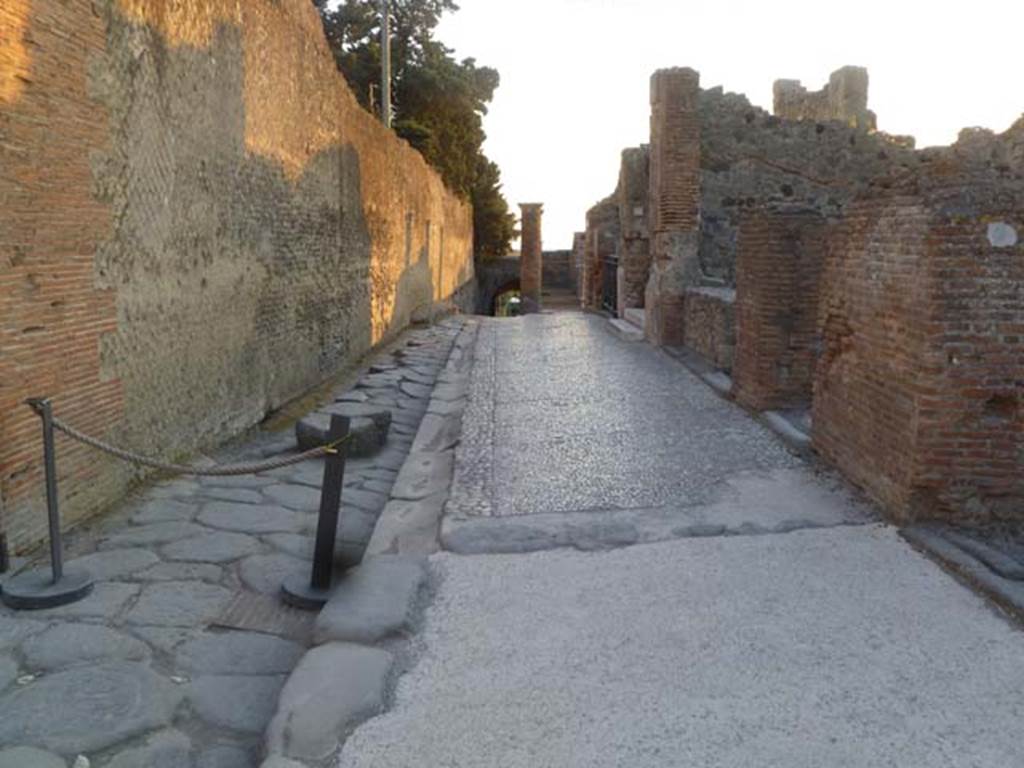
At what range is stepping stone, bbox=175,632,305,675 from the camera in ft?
10.4

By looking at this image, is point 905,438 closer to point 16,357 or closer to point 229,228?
point 16,357

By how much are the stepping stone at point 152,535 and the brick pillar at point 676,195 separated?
752 centimetres

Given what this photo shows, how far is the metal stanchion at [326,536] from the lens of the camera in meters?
3.72

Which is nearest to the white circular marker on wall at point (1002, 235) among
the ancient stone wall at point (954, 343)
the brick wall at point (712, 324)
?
the ancient stone wall at point (954, 343)

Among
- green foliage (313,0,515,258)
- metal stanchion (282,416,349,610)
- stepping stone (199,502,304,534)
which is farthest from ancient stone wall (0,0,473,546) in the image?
green foliage (313,0,515,258)

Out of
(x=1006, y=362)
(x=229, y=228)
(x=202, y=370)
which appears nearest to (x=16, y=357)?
(x=202, y=370)

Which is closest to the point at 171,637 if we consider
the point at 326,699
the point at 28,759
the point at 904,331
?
the point at 28,759

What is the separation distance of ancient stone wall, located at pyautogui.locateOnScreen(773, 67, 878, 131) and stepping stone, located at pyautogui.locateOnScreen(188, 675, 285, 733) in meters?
16.8

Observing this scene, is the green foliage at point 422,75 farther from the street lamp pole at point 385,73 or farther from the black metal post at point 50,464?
the black metal post at point 50,464

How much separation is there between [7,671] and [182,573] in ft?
3.36

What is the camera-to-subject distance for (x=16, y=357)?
3.93 meters

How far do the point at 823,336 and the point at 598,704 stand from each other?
328 cm

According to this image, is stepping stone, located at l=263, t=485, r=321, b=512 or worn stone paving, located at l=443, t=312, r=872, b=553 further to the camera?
stepping stone, located at l=263, t=485, r=321, b=512

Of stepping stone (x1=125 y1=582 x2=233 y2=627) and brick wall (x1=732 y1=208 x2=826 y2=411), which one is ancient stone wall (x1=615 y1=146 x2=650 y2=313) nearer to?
brick wall (x1=732 y1=208 x2=826 y2=411)
